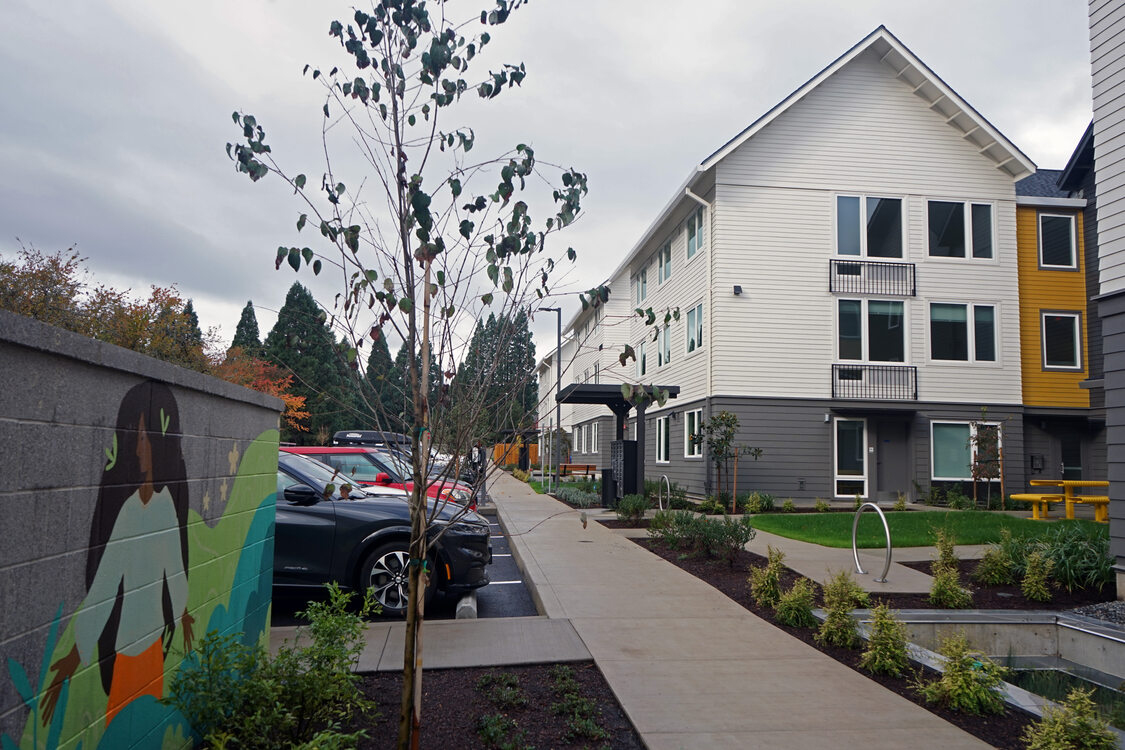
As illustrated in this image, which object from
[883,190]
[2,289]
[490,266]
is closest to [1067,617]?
[490,266]

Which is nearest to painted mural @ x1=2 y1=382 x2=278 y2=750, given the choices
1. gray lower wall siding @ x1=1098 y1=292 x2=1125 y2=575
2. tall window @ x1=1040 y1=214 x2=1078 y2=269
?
gray lower wall siding @ x1=1098 y1=292 x2=1125 y2=575

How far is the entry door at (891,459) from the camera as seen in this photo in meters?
22.2

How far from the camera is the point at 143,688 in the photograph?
3252 millimetres

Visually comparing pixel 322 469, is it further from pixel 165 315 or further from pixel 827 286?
pixel 165 315

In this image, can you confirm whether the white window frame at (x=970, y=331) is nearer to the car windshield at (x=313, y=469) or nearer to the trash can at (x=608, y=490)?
the trash can at (x=608, y=490)

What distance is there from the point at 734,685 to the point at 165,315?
31.9 m

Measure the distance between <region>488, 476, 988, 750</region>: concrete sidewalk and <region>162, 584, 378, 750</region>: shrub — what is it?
168 cm

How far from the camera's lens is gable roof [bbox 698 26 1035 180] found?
2173cm

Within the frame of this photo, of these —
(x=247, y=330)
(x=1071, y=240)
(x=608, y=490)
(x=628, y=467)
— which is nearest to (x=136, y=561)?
(x=628, y=467)

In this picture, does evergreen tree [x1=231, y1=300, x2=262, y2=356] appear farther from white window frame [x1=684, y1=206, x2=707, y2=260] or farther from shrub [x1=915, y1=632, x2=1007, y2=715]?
shrub [x1=915, y1=632, x2=1007, y2=715]

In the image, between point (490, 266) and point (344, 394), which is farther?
point (344, 394)

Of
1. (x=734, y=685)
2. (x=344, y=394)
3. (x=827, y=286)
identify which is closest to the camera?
(x=344, y=394)

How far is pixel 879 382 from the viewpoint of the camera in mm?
22156

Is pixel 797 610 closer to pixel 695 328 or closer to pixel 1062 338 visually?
pixel 695 328
